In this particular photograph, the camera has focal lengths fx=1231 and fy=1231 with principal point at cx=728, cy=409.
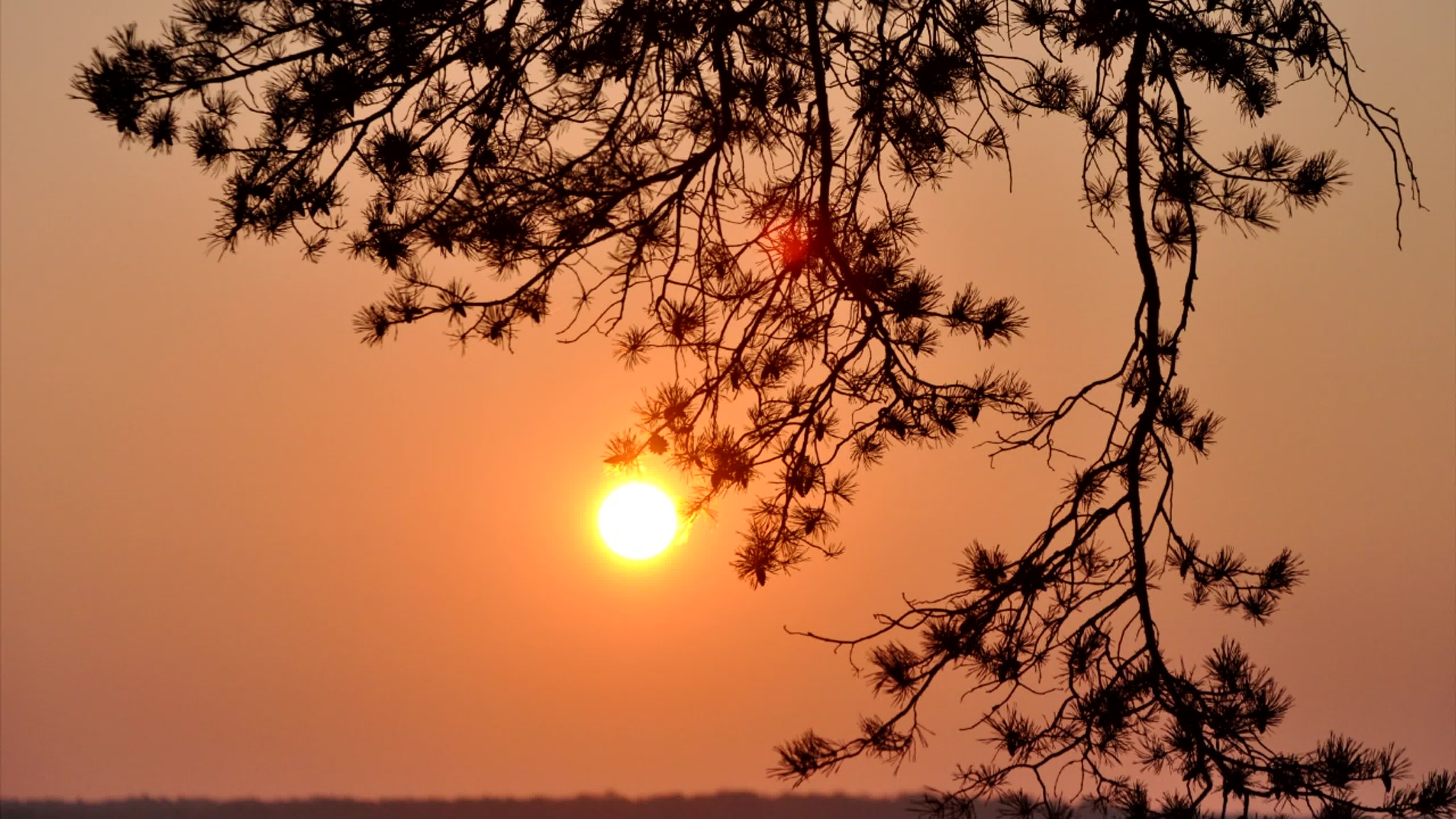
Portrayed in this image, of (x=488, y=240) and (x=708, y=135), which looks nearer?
(x=488, y=240)

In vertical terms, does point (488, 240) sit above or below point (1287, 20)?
below

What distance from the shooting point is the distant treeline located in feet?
13.9

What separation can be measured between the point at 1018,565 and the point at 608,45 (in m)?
1.14

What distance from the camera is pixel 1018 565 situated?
2000 mm

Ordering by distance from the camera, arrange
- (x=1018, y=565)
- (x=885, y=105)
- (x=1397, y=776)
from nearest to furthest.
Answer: (x=1397, y=776) → (x=1018, y=565) → (x=885, y=105)

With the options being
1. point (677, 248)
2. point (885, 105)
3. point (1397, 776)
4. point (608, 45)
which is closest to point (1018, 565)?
point (1397, 776)

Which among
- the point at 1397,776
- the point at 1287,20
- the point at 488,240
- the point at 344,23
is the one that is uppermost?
the point at 1287,20

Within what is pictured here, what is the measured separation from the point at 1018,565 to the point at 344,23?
1416 millimetres

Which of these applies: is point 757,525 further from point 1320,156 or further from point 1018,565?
point 1320,156

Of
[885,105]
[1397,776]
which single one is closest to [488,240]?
[885,105]

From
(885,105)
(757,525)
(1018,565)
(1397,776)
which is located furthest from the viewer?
(885,105)

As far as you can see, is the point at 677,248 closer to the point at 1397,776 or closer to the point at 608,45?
the point at 608,45

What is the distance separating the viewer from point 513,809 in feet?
14.3

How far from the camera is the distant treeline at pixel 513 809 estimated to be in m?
4.23
